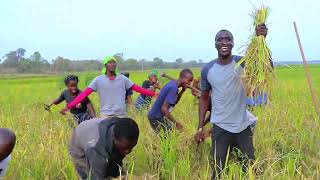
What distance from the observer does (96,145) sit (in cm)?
→ 314

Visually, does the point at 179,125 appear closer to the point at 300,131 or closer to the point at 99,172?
the point at 300,131

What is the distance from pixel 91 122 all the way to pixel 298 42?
2192mm

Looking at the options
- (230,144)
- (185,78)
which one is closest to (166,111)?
(185,78)

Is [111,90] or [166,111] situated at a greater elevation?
[111,90]

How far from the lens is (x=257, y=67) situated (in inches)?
153

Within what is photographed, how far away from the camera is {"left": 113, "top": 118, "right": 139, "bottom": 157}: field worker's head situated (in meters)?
2.99

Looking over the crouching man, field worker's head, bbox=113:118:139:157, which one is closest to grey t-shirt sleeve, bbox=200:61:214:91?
the crouching man

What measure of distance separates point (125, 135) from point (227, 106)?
1.42 m

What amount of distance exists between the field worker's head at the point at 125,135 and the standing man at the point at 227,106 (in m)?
1.28

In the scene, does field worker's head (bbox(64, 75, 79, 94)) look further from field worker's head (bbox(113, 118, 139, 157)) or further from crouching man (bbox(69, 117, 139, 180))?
field worker's head (bbox(113, 118, 139, 157))

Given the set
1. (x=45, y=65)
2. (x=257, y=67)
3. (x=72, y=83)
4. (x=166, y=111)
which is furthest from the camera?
(x=45, y=65)

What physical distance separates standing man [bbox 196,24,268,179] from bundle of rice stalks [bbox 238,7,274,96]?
0.16 meters

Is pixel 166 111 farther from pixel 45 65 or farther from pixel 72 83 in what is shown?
pixel 45 65

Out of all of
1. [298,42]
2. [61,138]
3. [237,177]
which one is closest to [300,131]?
[298,42]
